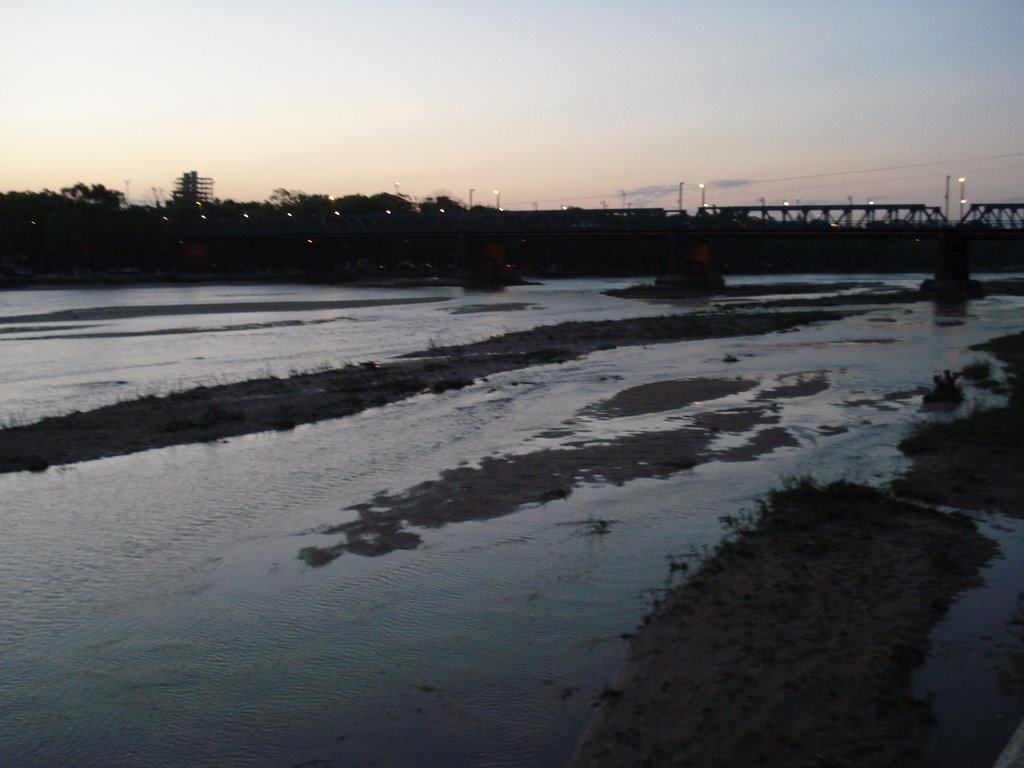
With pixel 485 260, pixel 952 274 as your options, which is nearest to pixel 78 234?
pixel 485 260

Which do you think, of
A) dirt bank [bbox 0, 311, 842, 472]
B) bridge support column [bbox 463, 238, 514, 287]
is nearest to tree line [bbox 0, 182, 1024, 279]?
bridge support column [bbox 463, 238, 514, 287]

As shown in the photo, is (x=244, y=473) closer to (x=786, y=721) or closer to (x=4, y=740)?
(x=4, y=740)

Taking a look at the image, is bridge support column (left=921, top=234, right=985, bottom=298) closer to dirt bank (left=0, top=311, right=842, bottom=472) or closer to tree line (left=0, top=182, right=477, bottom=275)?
dirt bank (left=0, top=311, right=842, bottom=472)

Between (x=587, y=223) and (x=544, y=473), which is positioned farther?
(x=587, y=223)

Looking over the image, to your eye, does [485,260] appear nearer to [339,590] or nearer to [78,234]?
[78,234]

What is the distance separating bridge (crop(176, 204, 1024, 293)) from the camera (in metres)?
95.6

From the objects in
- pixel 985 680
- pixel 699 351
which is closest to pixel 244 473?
pixel 985 680

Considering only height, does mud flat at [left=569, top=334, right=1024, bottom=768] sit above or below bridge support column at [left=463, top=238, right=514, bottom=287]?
below

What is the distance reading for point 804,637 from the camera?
9.15 meters

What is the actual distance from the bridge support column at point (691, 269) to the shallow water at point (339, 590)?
8213 centimetres

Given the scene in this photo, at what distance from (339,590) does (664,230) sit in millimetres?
103153

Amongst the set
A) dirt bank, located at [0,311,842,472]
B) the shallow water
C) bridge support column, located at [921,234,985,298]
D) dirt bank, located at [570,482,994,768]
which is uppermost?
bridge support column, located at [921,234,985,298]

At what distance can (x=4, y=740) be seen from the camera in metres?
8.35

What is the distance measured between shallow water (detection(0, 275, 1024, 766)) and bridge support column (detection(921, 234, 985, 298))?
70.4 meters
